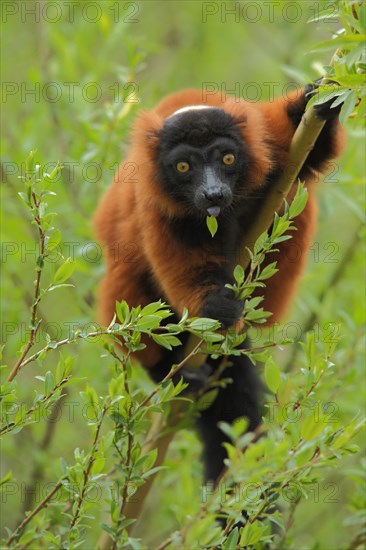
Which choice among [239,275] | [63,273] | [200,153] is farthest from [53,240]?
[200,153]

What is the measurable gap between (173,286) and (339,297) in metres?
2.61

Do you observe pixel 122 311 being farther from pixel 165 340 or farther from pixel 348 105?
pixel 348 105

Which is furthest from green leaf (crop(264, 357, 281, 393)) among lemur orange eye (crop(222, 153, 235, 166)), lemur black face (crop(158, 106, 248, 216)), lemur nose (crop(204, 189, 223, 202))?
lemur orange eye (crop(222, 153, 235, 166))

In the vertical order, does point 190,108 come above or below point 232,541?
above

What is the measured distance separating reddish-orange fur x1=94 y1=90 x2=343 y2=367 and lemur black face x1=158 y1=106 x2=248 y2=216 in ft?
0.28

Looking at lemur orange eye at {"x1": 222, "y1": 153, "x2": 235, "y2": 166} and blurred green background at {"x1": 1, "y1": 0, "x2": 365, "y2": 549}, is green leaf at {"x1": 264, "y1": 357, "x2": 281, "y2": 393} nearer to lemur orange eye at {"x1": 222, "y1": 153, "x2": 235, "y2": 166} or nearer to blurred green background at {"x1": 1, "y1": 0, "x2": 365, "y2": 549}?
blurred green background at {"x1": 1, "y1": 0, "x2": 365, "y2": 549}

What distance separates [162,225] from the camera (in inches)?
210

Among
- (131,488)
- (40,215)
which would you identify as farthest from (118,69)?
(131,488)

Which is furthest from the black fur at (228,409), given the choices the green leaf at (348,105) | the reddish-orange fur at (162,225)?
the green leaf at (348,105)

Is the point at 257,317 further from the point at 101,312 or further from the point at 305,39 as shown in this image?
the point at 305,39

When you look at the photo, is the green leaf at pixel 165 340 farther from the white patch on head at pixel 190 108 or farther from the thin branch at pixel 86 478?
the white patch on head at pixel 190 108

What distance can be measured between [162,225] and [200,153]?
601 millimetres

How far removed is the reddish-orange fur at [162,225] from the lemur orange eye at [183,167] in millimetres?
227

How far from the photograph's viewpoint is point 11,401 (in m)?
3.43
